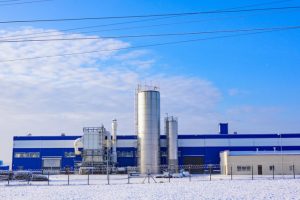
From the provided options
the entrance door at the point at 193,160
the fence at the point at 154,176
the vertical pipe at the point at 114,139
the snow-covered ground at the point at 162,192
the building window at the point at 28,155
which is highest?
the vertical pipe at the point at 114,139

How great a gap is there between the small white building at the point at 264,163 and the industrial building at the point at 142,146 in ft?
29.2

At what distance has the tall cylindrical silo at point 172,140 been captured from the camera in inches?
2552

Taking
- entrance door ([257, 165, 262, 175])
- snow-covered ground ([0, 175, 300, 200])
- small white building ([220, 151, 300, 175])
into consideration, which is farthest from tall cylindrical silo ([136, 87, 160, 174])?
snow-covered ground ([0, 175, 300, 200])

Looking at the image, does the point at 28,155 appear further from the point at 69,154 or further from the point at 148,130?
the point at 148,130

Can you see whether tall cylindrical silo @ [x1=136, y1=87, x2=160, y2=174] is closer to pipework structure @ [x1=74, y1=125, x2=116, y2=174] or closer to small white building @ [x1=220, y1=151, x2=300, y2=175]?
pipework structure @ [x1=74, y1=125, x2=116, y2=174]

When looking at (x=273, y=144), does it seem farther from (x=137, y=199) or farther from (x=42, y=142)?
(x=137, y=199)

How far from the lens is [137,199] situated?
21.3 meters

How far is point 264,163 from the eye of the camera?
190ft

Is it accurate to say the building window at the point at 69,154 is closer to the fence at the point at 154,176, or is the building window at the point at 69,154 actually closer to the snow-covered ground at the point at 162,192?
the fence at the point at 154,176

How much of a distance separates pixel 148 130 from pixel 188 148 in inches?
341

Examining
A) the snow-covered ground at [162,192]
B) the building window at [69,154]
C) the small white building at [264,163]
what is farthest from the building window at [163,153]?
the snow-covered ground at [162,192]

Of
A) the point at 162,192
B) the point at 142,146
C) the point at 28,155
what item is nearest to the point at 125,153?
the point at 142,146

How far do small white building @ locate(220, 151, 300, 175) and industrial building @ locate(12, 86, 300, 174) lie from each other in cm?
891

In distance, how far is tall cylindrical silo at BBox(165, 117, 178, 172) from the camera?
64812mm
